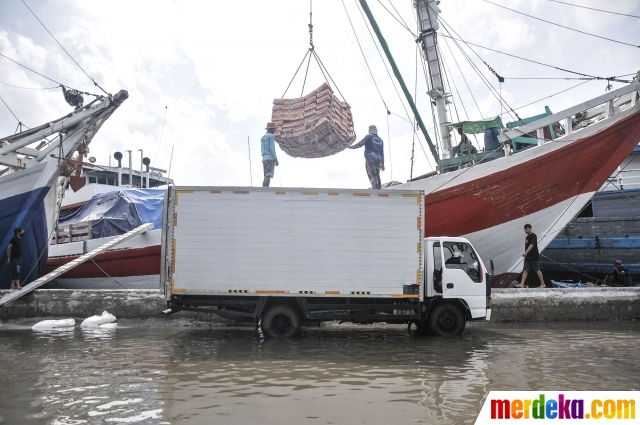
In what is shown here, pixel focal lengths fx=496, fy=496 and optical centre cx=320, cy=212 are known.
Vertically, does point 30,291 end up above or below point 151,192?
below

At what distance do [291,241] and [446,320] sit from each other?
3298 millimetres

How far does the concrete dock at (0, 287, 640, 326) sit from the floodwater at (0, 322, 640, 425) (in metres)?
1.33

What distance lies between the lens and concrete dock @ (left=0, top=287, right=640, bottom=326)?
11.1 meters

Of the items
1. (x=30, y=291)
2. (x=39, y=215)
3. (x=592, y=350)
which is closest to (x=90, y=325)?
(x=30, y=291)

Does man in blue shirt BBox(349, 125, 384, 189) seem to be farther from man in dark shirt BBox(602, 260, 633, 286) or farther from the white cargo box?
man in dark shirt BBox(602, 260, 633, 286)

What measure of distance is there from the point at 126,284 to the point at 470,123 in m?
11.2

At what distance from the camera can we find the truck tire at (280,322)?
9.12m

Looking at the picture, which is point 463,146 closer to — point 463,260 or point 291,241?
point 463,260

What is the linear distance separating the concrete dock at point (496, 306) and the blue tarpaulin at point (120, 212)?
16.7 ft

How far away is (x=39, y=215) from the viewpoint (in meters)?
13.5

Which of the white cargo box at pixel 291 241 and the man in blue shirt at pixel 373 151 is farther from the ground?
the man in blue shirt at pixel 373 151

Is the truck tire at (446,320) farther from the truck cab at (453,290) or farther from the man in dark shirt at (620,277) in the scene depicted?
the man in dark shirt at (620,277)

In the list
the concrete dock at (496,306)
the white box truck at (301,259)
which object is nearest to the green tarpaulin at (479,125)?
the concrete dock at (496,306)

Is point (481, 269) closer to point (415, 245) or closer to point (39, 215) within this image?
point (415, 245)
